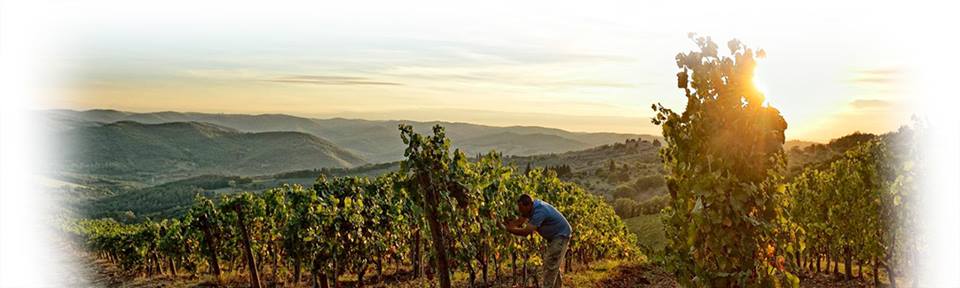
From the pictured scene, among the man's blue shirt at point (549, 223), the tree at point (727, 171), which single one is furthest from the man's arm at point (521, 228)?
the tree at point (727, 171)

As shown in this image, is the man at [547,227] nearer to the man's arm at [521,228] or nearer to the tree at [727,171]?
the man's arm at [521,228]

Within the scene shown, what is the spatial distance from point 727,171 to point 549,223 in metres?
3.41

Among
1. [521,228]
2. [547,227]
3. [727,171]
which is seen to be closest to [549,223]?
[547,227]

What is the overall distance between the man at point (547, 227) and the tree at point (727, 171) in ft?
8.19

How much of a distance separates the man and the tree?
8.19 feet

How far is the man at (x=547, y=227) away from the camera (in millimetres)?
10875

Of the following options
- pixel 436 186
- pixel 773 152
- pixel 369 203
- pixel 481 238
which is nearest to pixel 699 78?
pixel 773 152

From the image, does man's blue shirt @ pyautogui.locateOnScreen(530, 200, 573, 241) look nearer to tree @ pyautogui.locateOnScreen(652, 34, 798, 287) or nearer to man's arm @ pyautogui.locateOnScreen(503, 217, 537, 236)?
man's arm @ pyautogui.locateOnScreen(503, 217, 537, 236)

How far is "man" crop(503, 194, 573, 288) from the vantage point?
35.7 feet

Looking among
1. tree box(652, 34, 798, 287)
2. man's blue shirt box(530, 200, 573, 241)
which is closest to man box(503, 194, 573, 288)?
man's blue shirt box(530, 200, 573, 241)

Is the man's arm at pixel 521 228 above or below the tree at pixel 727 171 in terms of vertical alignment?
below

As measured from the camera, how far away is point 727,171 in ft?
28.0

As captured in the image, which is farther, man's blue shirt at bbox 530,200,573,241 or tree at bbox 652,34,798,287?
man's blue shirt at bbox 530,200,573,241

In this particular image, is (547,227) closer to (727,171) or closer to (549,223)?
(549,223)
